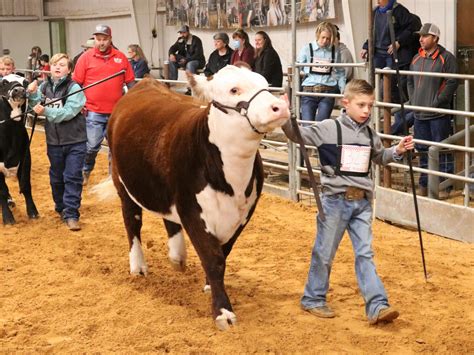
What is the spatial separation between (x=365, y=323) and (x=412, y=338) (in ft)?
1.23

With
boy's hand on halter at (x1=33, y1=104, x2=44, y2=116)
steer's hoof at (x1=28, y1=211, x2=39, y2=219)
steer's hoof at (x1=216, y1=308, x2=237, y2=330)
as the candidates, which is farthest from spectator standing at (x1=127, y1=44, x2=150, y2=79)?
steer's hoof at (x1=216, y1=308, x2=237, y2=330)

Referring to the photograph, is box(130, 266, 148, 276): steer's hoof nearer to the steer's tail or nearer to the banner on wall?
the steer's tail

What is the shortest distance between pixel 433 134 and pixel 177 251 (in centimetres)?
345

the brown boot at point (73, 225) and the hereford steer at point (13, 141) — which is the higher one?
the hereford steer at point (13, 141)

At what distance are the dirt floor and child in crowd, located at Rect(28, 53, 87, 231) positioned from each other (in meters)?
0.33

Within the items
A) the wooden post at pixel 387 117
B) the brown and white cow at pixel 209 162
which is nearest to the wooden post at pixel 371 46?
the wooden post at pixel 387 117

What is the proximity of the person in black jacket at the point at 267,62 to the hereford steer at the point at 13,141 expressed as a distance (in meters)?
3.48

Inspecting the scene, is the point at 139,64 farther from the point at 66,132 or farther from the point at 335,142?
the point at 335,142

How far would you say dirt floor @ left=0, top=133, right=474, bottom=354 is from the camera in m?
4.83

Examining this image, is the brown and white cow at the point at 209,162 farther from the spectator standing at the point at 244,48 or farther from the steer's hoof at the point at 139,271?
the spectator standing at the point at 244,48

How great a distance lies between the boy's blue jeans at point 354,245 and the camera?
200 inches

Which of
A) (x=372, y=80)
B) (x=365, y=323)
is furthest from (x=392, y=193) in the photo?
(x=365, y=323)

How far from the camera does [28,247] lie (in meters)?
7.46

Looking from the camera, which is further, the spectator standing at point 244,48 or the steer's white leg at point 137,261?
the spectator standing at point 244,48
